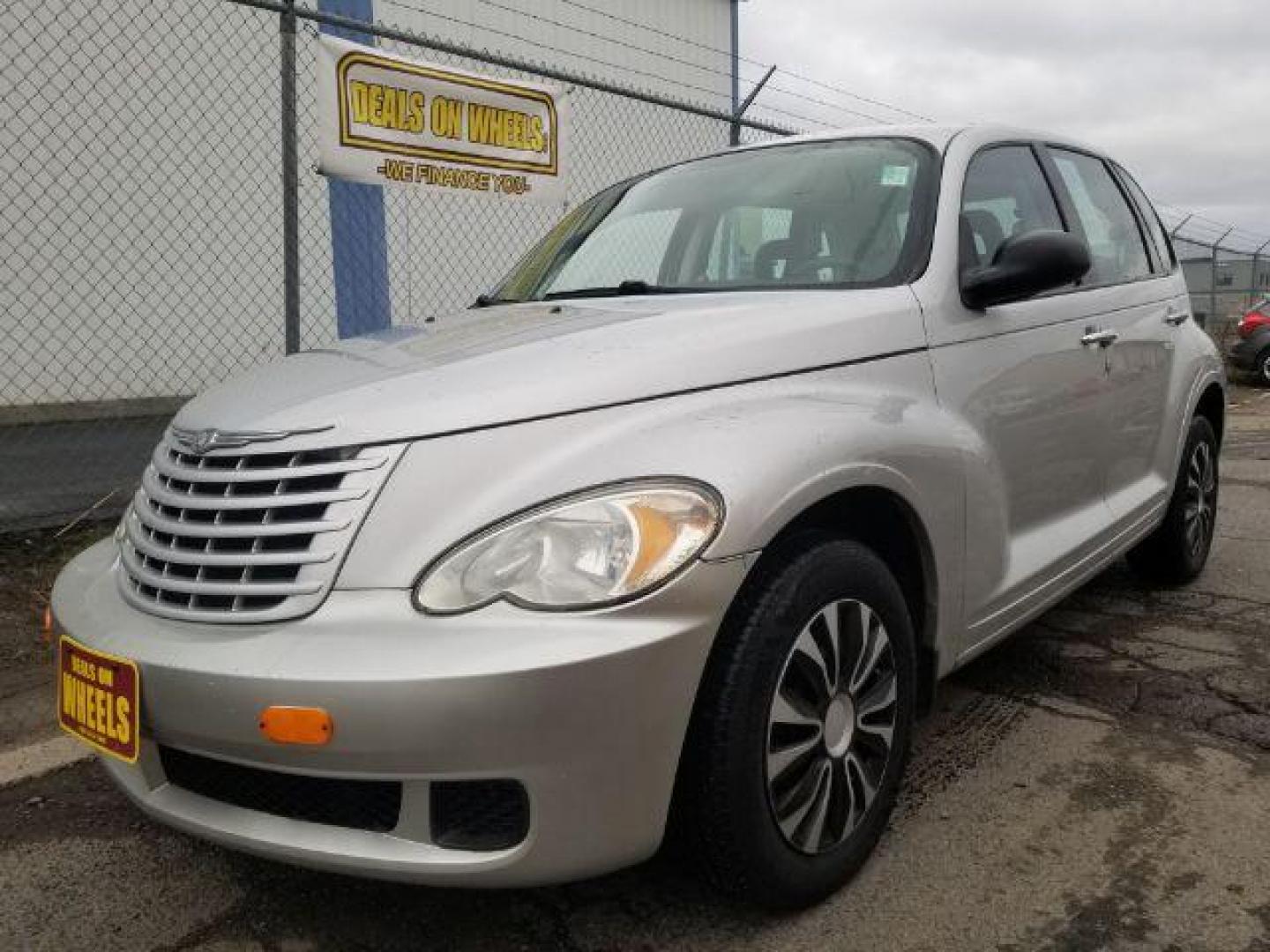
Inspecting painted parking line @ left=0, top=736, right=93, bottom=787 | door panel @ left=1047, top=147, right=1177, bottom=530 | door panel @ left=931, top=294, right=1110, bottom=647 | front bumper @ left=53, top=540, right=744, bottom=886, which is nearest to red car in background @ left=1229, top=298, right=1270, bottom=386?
door panel @ left=1047, top=147, right=1177, bottom=530

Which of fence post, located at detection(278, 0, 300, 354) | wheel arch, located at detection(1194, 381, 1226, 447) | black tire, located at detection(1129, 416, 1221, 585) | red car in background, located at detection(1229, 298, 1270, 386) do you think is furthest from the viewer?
red car in background, located at detection(1229, 298, 1270, 386)

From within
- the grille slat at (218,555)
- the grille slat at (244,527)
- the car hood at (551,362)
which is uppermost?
the car hood at (551,362)

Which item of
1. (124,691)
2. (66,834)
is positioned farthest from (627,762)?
(66,834)

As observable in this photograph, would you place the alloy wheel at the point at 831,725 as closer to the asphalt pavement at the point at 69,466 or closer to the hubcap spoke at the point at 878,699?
the hubcap spoke at the point at 878,699

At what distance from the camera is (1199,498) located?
422 centimetres

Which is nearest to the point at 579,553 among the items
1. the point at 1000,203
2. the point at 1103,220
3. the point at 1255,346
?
the point at 1000,203

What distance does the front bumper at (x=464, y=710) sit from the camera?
162 centimetres

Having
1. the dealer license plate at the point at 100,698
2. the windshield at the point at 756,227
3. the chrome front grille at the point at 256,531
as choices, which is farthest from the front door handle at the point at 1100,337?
the dealer license plate at the point at 100,698

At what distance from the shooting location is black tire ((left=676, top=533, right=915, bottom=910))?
1.81m

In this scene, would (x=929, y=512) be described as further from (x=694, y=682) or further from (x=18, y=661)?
(x=18, y=661)

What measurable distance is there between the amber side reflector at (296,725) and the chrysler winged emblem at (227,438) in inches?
19.4

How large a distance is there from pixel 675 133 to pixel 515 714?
11.8 meters

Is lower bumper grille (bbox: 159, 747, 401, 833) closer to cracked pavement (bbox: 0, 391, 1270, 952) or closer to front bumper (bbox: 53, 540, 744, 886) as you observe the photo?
front bumper (bbox: 53, 540, 744, 886)

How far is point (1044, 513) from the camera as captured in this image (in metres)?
2.90
